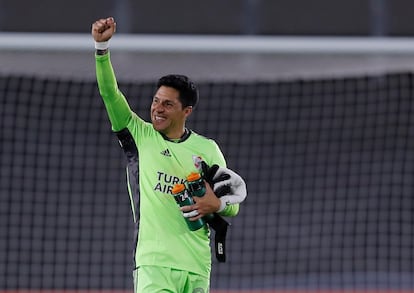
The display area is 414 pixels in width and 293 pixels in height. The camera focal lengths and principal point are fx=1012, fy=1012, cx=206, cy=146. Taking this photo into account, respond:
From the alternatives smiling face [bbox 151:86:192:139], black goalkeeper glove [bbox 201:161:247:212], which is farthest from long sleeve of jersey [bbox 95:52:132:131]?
black goalkeeper glove [bbox 201:161:247:212]

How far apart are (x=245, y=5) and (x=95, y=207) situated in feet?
10.9

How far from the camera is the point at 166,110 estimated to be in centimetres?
529

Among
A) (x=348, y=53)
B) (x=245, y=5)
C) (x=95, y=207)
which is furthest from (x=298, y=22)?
(x=348, y=53)

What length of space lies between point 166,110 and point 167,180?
37 cm

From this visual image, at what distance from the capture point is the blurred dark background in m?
12.7

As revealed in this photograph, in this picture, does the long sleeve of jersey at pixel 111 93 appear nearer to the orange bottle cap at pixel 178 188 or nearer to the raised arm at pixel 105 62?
the raised arm at pixel 105 62

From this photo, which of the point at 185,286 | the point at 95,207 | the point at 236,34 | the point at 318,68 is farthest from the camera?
the point at 95,207

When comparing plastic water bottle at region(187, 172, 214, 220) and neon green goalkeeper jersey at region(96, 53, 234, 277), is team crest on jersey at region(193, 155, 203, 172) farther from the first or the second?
plastic water bottle at region(187, 172, 214, 220)

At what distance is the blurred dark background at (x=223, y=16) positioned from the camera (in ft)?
41.7

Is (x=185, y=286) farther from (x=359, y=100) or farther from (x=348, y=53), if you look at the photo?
(x=359, y=100)

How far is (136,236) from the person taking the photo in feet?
17.1

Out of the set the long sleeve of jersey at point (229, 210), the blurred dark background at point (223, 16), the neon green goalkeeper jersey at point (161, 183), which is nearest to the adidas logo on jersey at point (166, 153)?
the neon green goalkeeper jersey at point (161, 183)

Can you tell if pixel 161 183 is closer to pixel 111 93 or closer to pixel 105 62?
pixel 111 93

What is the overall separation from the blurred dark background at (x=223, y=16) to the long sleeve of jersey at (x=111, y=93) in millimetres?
7317
